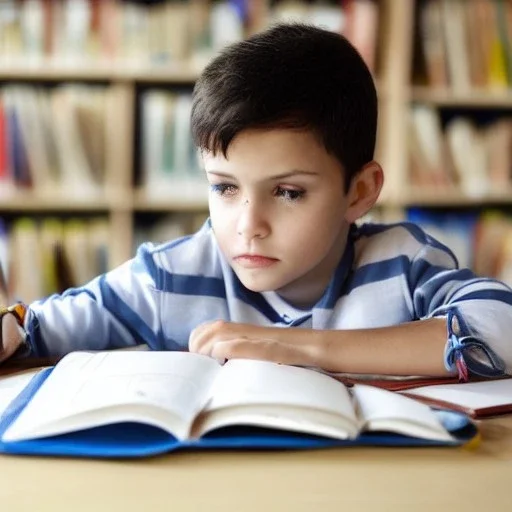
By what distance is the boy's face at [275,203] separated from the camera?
3.11 ft

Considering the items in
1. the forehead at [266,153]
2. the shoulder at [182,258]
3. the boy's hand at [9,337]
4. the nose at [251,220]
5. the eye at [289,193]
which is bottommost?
the boy's hand at [9,337]

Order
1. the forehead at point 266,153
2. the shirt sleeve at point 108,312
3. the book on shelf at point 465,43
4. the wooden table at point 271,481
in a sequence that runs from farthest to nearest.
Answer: the book on shelf at point 465,43, the shirt sleeve at point 108,312, the forehead at point 266,153, the wooden table at point 271,481

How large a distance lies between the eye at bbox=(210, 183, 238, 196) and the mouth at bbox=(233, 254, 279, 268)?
77 millimetres

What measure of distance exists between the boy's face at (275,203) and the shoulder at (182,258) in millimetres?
76

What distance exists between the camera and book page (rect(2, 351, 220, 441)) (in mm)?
599

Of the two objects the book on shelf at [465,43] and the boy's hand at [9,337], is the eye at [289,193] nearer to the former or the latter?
the boy's hand at [9,337]

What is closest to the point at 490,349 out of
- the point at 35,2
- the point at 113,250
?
the point at 113,250

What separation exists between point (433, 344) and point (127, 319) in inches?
16.7

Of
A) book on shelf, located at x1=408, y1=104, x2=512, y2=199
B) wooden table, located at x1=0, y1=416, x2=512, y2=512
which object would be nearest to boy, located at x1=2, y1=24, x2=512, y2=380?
wooden table, located at x1=0, y1=416, x2=512, y2=512

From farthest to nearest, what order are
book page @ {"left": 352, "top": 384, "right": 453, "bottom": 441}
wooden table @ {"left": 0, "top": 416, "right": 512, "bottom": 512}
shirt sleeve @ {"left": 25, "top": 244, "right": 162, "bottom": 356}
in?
1. shirt sleeve @ {"left": 25, "top": 244, "right": 162, "bottom": 356}
2. book page @ {"left": 352, "top": 384, "right": 453, "bottom": 441}
3. wooden table @ {"left": 0, "top": 416, "right": 512, "bottom": 512}

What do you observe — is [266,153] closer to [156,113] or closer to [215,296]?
[215,296]

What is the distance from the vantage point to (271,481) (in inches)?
21.8

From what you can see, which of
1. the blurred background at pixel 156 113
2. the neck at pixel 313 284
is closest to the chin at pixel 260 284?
the neck at pixel 313 284

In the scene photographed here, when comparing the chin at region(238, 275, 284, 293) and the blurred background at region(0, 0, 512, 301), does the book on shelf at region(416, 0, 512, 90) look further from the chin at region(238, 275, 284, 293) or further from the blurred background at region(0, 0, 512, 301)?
the chin at region(238, 275, 284, 293)
